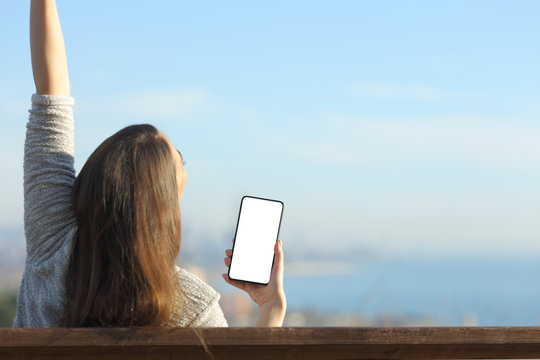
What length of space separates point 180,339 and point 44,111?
65 cm

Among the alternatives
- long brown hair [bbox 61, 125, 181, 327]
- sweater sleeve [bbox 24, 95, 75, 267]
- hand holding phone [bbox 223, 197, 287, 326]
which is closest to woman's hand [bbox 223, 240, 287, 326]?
hand holding phone [bbox 223, 197, 287, 326]

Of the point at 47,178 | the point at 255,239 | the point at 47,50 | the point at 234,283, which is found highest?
the point at 47,50

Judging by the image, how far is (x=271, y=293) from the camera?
1512mm

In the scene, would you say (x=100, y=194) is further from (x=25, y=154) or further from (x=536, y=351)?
(x=536, y=351)

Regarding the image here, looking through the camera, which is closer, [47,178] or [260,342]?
[260,342]

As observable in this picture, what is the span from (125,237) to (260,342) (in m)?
0.35

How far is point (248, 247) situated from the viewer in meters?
1.63

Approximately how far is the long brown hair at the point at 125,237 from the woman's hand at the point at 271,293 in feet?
0.78

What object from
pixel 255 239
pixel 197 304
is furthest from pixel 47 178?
pixel 255 239

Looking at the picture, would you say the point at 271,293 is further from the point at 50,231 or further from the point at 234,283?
→ the point at 50,231

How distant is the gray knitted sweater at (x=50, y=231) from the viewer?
4.40 feet

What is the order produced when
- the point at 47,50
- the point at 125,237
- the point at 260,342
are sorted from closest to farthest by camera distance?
the point at 260,342 < the point at 125,237 < the point at 47,50

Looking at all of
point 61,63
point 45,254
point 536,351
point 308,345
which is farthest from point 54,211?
point 536,351

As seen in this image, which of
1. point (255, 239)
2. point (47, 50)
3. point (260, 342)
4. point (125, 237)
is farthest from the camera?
point (255, 239)
